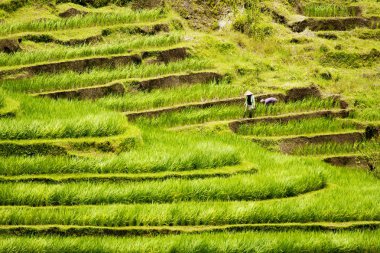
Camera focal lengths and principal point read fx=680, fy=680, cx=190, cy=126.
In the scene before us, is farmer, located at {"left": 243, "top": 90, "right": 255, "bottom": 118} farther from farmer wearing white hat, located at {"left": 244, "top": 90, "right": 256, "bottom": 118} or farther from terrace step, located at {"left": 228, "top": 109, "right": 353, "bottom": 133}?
terrace step, located at {"left": 228, "top": 109, "right": 353, "bottom": 133}

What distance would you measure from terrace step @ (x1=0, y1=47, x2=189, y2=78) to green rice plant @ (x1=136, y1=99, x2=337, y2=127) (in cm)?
178

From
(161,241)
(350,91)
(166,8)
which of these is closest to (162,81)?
(166,8)

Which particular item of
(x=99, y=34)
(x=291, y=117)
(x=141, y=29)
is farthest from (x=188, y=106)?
(x=99, y=34)

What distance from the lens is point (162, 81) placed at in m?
14.3

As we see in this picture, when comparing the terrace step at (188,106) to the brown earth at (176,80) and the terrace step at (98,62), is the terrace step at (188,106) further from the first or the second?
the terrace step at (98,62)

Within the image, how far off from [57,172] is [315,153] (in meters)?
5.50

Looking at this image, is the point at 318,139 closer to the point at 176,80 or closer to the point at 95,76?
the point at 176,80

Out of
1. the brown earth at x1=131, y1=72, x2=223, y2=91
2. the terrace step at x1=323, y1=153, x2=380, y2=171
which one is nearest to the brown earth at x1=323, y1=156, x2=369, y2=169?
the terrace step at x1=323, y1=153, x2=380, y2=171

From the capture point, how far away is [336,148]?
45.8 ft

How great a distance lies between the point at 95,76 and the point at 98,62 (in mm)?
588

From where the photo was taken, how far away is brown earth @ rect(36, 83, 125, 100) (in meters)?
13.5

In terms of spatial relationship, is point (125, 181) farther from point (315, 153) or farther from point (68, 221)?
point (315, 153)

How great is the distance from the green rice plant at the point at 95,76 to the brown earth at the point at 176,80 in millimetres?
253

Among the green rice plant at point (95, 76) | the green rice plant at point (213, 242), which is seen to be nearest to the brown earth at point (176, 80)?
the green rice plant at point (95, 76)
